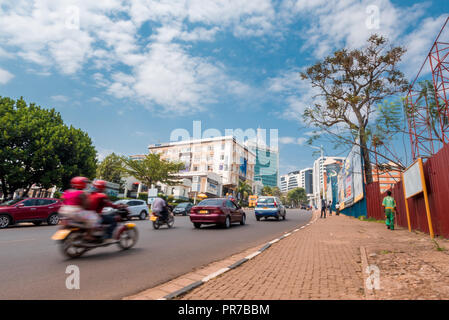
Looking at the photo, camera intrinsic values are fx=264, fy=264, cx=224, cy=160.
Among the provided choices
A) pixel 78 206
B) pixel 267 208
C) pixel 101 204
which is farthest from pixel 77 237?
pixel 267 208

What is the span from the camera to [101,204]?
6.07 metres

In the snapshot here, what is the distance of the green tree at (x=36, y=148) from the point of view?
2061cm

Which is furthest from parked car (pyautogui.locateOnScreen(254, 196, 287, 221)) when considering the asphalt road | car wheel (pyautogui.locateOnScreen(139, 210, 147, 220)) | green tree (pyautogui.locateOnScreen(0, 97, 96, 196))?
green tree (pyautogui.locateOnScreen(0, 97, 96, 196))

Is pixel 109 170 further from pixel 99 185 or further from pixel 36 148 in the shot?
pixel 99 185

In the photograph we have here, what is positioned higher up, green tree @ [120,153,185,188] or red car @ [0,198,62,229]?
Result: green tree @ [120,153,185,188]

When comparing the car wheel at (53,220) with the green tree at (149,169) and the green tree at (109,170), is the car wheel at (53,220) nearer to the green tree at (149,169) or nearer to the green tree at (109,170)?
the green tree at (149,169)

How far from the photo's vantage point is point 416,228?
33.1ft

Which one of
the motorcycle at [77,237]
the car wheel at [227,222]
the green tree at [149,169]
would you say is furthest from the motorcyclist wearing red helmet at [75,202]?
the green tree at [149,169]

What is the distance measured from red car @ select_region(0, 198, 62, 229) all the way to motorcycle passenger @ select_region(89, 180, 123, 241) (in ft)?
35.4

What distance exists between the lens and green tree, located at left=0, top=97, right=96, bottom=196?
2061 centimetres

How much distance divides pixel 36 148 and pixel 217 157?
2170 inches

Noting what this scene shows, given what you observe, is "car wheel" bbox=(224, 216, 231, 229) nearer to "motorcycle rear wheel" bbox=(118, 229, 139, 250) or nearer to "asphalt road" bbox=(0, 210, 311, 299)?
"asphalt road" bbox=(0, 210, 311, 299)

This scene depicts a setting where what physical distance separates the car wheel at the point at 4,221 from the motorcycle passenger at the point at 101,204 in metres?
10.8
